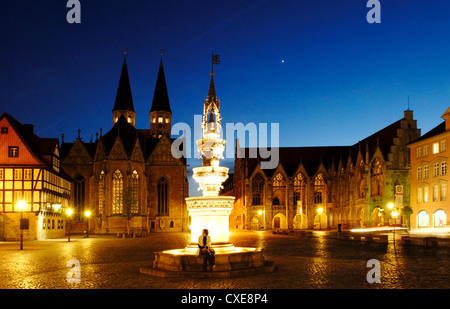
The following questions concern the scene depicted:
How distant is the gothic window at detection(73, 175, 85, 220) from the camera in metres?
74.0

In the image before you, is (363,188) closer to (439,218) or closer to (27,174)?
(439,218)

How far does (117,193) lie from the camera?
235 ft

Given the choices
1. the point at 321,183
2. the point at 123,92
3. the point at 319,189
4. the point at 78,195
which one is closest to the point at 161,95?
the point at 123,92

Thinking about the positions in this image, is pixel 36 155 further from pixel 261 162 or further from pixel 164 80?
pixel 164 80

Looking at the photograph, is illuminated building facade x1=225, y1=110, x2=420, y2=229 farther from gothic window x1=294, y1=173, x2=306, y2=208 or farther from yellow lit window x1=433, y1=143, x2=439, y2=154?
yellow lit window x1=433, y1=143, x2=439, y2=154

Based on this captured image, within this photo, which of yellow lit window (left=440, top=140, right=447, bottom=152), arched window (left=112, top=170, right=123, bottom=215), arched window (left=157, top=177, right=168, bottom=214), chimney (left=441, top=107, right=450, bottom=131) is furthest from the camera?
arched window (left=157, top=177, right=168, bottom=214)

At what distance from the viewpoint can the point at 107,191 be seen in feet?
232

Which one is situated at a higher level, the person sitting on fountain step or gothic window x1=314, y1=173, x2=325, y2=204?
gothic window x1=314, y1=173, x2=325, y2=204

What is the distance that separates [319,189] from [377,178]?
1981cm

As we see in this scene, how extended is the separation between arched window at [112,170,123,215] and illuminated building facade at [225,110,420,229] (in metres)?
21.9

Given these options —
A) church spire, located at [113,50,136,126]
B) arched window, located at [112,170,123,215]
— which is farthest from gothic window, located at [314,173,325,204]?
church spire, located at [113,50,136,126]

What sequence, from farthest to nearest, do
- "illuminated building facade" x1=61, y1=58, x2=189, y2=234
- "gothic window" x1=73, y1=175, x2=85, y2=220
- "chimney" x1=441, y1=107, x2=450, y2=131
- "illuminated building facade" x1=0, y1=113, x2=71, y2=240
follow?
"gothic window" x1=73, y1=175, x2=85, y2=220 → "illuminated building facade" x1=61, y1=58, x2=189, y2=234 → "chimney" x1=441, y1=107, x2=450, y2=131 → "illuminated building facade" x1=0, y1=113, x2=71, y2=240

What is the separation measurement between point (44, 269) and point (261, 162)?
70.0 meters

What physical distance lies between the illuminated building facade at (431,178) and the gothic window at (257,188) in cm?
3270
